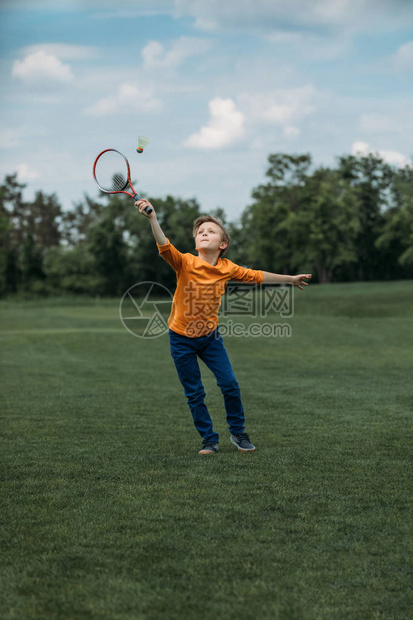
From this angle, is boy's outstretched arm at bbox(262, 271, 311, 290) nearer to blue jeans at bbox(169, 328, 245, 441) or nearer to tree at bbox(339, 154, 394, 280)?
blue jeans at bbox(169, 328, 245, 441)

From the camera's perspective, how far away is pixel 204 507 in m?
4.11

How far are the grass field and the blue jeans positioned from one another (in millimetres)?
290

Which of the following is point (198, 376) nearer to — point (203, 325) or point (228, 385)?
point (228, 385)

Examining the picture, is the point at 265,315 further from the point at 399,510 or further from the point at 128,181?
the point at 399,510

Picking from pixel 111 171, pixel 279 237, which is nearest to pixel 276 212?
pixel 279 237

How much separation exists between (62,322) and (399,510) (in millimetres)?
23663

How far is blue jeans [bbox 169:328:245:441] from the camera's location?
5.73 metres

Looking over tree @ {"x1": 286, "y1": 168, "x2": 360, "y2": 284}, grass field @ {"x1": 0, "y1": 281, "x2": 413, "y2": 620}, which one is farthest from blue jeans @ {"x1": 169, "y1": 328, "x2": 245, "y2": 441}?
tree @ {"x1": 286, "y1": 168, "x2": 360, "y2": 284}

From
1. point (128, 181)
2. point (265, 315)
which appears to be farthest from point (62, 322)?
point (128, 181)

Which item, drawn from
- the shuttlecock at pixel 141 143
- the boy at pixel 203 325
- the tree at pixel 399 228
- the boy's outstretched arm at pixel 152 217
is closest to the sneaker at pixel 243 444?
the boy at pixel 203 325

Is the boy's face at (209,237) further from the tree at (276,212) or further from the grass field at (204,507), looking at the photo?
the tree at (276,212)

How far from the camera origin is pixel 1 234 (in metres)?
80.7

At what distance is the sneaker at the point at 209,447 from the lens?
18.7 ft

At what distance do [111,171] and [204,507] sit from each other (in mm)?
3526
